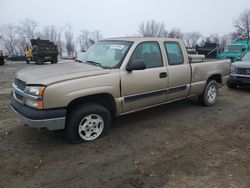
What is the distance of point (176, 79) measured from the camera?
549cm

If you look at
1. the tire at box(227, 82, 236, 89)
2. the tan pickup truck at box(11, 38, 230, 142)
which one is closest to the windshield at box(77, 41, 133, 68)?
the tan pickup truck at box(11, 38, 230, 142)

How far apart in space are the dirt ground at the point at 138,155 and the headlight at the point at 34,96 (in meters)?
0.81

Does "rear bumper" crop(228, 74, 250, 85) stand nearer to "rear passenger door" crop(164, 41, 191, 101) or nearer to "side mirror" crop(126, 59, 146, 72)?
"rear passenger door" crop(164, 41, 191, 101)

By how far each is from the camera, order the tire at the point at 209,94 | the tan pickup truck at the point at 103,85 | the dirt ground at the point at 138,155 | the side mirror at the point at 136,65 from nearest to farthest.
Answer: the dirt ground at the point at 138,155 < the tan pickup truck at the point at 103,85 < the side mirror at the point at 136,65 < the tire at the point at 209,94

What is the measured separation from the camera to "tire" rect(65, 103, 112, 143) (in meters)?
4.13

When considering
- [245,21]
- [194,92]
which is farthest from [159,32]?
[194,92]

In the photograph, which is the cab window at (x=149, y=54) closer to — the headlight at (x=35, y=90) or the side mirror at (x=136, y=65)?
the side mirror at (x=136, y=65)

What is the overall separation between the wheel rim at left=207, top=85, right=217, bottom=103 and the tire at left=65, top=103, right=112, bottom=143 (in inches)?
133

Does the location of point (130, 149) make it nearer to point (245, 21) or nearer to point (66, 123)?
point (66, 123)

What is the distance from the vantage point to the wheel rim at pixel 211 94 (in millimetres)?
6691

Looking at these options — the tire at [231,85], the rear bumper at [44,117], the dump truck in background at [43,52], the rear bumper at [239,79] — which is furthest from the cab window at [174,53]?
the dump truck in background at [43,52]

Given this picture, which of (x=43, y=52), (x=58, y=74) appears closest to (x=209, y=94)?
(x=58, y=74)

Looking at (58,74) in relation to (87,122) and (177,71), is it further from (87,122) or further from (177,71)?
(177,71)

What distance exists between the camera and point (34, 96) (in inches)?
149
